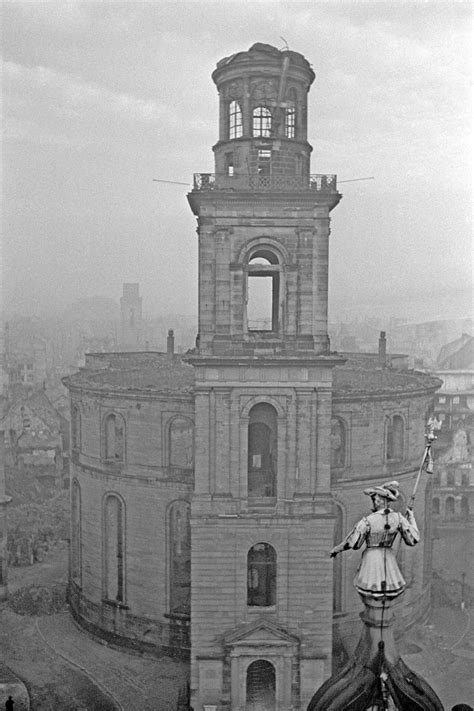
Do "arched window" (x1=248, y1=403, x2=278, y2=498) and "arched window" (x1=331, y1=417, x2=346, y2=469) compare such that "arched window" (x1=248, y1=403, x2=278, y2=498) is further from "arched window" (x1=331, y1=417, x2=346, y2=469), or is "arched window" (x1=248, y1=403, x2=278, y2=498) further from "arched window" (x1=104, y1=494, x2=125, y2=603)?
"arched window" (x1=104, y1=494, x2=125, y2=603)

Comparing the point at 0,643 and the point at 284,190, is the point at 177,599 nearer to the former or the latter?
the point at 0,643

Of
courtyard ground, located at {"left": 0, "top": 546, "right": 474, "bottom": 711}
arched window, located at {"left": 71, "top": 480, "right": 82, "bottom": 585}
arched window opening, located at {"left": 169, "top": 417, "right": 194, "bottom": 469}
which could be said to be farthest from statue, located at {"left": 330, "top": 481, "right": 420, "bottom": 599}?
arched window, located at {"left": 71, "top": 480, "right": 82, "bottom": 585}

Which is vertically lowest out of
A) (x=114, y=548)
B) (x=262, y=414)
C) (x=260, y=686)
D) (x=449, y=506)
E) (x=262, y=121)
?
(x=260, y=686)

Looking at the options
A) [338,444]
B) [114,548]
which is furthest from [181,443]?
[338,444]

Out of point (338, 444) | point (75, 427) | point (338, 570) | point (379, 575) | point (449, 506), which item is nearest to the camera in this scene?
point (379, 575)

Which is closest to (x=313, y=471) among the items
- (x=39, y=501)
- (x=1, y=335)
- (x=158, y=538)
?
(x=158, y=538)

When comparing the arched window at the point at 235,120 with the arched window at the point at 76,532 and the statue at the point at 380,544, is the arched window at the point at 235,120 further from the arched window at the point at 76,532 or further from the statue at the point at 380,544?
the statue at the point at 380,544

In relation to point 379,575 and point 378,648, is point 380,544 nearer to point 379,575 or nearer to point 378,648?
point 379,575

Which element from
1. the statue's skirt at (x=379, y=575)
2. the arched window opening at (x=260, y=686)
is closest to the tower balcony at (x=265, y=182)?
the arched window opening at (x=260, y=686)
